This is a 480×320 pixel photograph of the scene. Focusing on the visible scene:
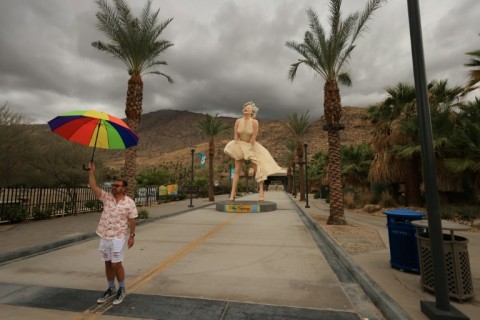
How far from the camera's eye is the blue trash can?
5.43 metres

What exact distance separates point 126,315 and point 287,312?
2.15 m

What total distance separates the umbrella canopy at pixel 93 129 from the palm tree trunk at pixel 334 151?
9.78m

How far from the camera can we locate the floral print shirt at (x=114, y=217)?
419 cm

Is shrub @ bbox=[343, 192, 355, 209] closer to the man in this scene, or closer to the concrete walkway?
the concrete walkway

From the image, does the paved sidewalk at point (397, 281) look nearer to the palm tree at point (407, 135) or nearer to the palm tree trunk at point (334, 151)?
the palm tree trunk at point (334, 151)

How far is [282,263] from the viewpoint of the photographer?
6.59m

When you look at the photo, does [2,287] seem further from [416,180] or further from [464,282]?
[416,180]

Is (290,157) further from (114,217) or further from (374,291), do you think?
(114,217)

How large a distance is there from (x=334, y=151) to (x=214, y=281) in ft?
30.9

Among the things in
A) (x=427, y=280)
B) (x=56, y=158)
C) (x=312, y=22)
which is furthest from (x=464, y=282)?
(x=56, y=158)

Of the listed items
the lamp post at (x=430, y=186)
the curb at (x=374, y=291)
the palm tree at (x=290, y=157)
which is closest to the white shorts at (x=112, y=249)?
the curb at (x=374, y=291)

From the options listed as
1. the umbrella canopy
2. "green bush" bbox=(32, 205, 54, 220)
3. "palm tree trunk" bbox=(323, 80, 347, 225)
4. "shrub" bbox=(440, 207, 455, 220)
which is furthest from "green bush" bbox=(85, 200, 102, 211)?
"shrub" bbox=(440, 207, 455, 220)

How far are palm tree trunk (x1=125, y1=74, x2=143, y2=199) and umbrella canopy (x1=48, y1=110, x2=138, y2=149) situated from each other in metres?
9.54

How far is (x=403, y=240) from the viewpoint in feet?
18.3
